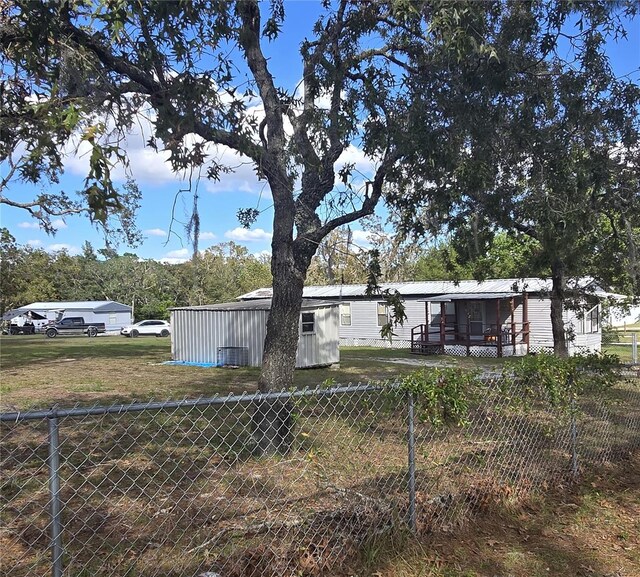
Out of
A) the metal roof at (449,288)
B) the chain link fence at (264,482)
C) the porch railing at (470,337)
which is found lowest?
the chain link fence at (264,482)

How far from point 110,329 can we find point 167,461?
48.2 m

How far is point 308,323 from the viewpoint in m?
18.3

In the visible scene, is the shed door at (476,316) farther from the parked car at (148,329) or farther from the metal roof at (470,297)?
the parked car at (148,329)

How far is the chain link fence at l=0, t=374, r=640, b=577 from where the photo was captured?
11.4ft

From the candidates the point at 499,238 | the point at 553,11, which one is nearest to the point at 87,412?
the point at 553,11

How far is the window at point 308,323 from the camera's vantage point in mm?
18219

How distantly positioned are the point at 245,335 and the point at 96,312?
36.8 m

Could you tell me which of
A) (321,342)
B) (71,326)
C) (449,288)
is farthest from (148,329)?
(321,342)

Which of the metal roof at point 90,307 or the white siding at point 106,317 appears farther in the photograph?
the metal roof at point 90,307

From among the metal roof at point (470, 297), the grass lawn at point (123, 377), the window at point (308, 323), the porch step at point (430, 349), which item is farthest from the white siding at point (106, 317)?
the window at point (308, 323)

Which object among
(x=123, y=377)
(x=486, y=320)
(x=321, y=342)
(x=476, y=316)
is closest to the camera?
(x=123, y=377)

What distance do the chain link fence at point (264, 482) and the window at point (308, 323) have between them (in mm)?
10642

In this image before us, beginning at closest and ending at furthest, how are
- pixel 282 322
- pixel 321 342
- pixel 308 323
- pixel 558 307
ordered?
pixel 282 322 → pixel 558 307 → pixel 308 323 → pixel 321 342

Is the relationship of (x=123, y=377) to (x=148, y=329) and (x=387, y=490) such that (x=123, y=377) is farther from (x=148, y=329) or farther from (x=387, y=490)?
(x=148, y=329)
